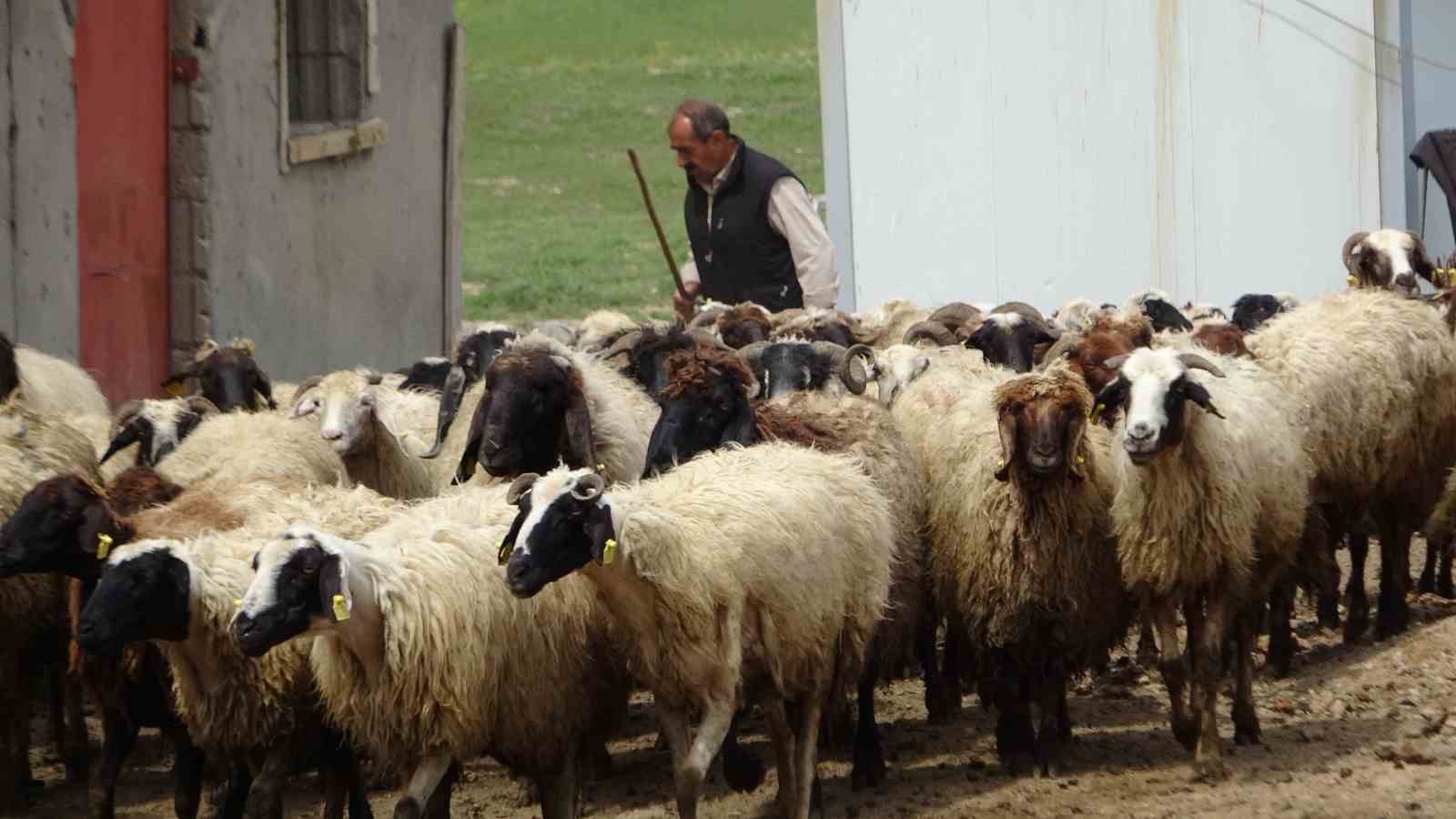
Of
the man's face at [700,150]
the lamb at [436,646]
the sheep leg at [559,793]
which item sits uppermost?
the man's face at [700,150]

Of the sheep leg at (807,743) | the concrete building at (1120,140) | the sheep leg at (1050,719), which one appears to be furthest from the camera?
the concrete building at (1120,140)

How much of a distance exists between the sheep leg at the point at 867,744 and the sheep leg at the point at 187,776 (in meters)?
2.58

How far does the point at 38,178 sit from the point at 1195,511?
7.37 metres

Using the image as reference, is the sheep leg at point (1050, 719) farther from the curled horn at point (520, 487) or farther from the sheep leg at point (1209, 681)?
the curled horn at point (520, 487)

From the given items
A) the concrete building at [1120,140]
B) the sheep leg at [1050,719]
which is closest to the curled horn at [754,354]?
the sheep leg at [1050,719]

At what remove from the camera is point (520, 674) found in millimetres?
7727

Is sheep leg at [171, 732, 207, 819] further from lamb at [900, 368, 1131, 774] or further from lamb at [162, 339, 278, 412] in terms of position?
lamb at [900, 368, 1131, 774]

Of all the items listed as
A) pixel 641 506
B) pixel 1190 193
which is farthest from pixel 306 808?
pixel 1190 193

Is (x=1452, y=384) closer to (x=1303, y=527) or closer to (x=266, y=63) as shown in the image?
(x=1303, y=527)

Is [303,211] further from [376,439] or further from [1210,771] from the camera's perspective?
[1210,771]

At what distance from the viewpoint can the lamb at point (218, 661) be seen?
7.62m

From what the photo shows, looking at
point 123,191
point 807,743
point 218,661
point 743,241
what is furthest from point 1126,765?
point 123,191

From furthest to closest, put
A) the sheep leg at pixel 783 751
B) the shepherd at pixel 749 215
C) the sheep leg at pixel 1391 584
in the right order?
the shepherd at pixel 749 215
the sheep leg at pixel 1391 584
the sheep leg at pixel 783 751

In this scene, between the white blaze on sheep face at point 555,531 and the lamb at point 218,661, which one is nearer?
the white blaze on sheep face at point 555,531
